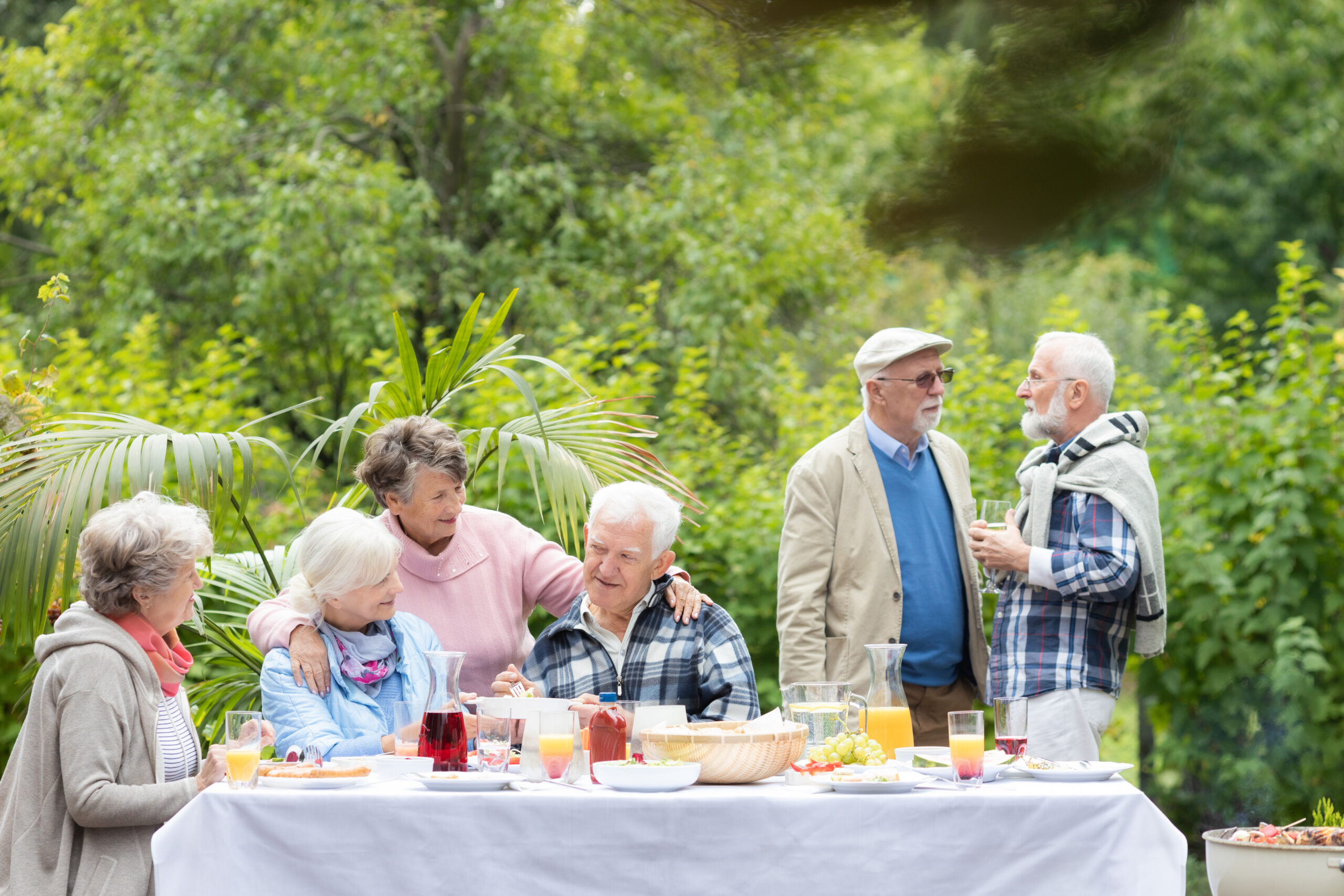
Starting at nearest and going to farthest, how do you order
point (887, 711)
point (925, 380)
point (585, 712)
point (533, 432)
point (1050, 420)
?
1. point (585, 712)
2. point (887, 711)
3. point (1050, 420)
4. point (925, 380)
5. point (533, 432)

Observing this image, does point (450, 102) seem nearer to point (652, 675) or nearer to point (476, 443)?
point (476, 443)

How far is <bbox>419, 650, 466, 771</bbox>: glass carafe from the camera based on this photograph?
218 cm

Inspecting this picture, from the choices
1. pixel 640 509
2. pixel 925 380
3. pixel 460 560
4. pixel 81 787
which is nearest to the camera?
pixel 81 787

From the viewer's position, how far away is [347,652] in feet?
8.25

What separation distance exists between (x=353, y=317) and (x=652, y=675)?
478 cm

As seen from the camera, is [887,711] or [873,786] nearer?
[873,786]

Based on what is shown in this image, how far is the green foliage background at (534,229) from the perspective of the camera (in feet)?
15.5

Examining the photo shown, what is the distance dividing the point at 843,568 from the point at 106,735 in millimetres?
1752

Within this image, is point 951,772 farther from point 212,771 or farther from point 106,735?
point 106,735

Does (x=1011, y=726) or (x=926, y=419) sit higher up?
(x=926, y=419)

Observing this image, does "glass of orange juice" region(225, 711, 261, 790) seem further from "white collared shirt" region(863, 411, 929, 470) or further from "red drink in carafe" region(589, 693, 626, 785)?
"white collared shirt" region(863, 411, 929, 470)

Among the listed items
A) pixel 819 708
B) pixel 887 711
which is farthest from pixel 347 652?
pixel 887 711

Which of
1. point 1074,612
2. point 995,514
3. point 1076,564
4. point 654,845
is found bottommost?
point 654,845

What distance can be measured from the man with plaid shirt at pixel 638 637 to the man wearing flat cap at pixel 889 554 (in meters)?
0.46
